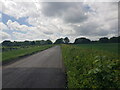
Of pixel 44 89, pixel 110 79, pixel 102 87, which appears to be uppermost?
pixel 110 79

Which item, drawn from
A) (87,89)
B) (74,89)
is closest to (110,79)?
(87,89)

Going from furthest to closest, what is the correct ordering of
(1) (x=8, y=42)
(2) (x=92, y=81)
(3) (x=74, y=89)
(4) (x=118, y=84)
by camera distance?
(1) (x=8, y=42), (3) (x=74, y=89), (2) (x=92, y=81), (4) (x=118, y=84)

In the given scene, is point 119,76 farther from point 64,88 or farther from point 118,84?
point 64,88

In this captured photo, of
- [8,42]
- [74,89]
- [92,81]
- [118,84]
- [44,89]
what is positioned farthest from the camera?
[8,42]

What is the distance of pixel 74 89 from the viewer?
11.5ft

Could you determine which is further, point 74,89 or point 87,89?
point 74,89

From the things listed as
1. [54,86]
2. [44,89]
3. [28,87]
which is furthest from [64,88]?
[28,87]

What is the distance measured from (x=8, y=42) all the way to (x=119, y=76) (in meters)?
125

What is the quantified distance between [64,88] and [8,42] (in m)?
123

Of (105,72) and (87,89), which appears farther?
(87,89)

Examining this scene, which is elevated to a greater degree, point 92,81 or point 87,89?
point 92,81

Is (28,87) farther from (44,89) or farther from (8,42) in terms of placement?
(8,42)

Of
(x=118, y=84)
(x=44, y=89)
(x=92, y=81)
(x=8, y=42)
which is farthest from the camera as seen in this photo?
(x=8, y=42)

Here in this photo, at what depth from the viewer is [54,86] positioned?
4.32 metres
